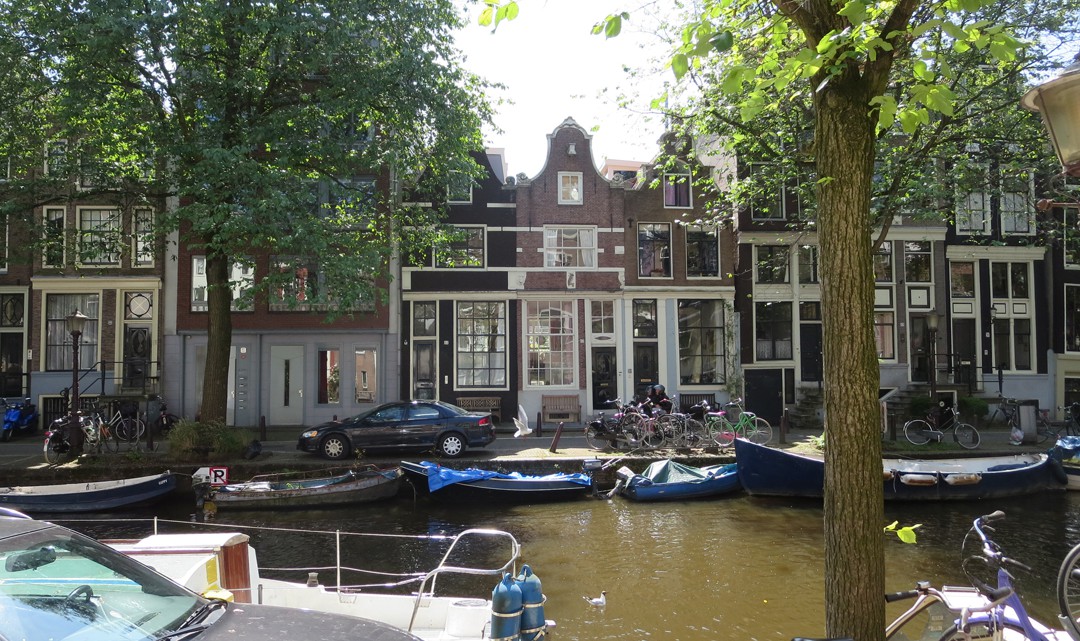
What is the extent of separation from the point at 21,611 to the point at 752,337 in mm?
23304

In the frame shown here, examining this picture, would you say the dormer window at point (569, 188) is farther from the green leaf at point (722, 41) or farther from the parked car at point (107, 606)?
the parked car at point (107, 606)

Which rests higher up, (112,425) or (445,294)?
(445,294)

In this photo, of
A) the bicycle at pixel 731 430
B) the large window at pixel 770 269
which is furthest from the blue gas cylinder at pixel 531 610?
the large window at pixel 770 269

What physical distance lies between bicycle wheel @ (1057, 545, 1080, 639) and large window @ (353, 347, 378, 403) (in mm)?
19662

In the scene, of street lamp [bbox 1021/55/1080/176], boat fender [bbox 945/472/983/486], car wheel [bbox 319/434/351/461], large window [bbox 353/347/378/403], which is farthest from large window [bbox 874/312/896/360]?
street lamp [bbox 1021/55/1080/176]

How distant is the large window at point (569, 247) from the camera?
23.5 meters

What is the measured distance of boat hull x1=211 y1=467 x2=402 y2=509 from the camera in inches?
542

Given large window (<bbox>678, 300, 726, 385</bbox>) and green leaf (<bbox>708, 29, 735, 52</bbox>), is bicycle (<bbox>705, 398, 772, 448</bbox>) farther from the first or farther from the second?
green leaf (<bbox>708, 29, 735, 52</bbox>)

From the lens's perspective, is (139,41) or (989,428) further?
(989,428)

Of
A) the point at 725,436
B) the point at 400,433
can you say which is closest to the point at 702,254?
the point at 725,436

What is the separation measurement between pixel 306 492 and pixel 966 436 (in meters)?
16.8

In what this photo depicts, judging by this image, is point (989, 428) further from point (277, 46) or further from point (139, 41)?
point (139, 41)

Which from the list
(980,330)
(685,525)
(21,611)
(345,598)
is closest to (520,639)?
(345,598)

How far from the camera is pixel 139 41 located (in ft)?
44.3
